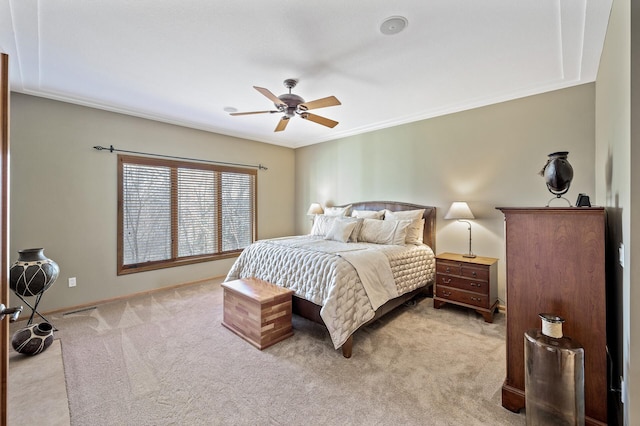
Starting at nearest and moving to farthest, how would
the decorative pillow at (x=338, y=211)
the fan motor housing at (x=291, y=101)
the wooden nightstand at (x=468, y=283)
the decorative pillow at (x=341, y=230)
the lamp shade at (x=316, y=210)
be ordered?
the fan motor housing at (x=291, y=101), the wooden nightstand at (x=468, y=283), the decorative pillow at (x=341, y=230), the decorative pillow at (x=338, y=211), the lamp shade at (x=316, y=210)

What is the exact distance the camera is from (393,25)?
6.85 ft

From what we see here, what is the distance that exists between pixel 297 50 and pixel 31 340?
348cm

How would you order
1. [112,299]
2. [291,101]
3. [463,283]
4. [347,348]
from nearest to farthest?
[347,348]
[291,101]
[463,283]
[112,299]

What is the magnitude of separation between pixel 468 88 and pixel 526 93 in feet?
2.36

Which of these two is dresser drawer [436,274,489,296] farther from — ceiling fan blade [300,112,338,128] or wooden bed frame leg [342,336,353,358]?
ceiling fan blade [300,112,338,128]

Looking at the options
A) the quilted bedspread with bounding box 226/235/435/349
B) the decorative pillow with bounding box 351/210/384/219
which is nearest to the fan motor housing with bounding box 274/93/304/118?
the quilted bedspread with bounding box 226/235/435/349

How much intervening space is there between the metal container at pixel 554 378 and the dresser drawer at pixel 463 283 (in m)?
1.71

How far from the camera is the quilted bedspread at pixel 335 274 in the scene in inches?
96.7

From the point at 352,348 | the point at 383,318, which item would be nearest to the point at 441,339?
the point at 383,318

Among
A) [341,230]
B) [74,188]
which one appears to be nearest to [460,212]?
[341,230]

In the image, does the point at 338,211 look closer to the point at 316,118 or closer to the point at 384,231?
the point at 384,231

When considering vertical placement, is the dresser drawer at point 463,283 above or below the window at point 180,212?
below

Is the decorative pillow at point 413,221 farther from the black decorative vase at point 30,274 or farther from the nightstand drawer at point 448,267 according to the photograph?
the black decorative vase at point 30,274

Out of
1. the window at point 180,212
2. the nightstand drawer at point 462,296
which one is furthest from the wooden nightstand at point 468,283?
the window at point 180,212
